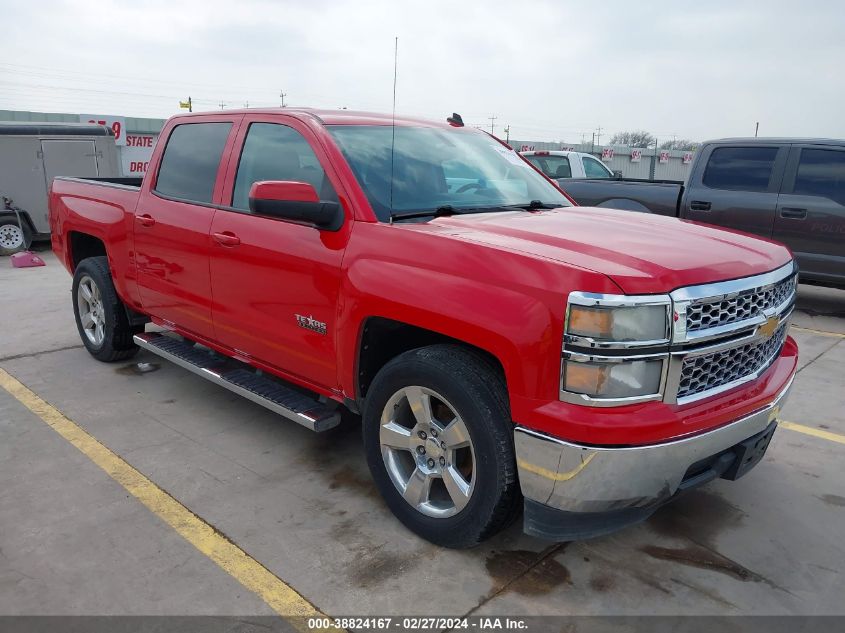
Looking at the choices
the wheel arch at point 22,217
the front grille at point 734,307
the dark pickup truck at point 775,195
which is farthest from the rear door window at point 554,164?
the front grille at point 734,307

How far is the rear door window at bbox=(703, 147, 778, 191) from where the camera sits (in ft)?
24.9

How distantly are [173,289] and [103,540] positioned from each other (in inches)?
71.0

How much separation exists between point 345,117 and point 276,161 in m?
0.45

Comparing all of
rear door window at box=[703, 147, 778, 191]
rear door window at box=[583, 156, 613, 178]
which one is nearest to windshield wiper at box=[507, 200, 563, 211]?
rear door window at box=[703, 147, 778, 191]

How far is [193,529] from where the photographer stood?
3.16 m

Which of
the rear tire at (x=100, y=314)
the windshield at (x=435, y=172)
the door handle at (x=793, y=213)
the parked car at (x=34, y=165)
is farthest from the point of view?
the parked car at (x=34, y=165)

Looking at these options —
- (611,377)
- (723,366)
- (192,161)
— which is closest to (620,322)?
(611,377)

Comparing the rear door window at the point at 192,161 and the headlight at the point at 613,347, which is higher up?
the rear door window at the point at 192,161

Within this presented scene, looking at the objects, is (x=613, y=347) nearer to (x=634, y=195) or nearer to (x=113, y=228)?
(x=113, y=228)

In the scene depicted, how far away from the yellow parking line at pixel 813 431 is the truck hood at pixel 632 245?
5.42 ft

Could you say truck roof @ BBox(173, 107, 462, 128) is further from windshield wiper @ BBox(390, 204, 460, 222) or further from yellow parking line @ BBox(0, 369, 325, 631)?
yellow parking line @ BBox(0, 369, 325, 631)

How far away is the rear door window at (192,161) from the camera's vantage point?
419 cm

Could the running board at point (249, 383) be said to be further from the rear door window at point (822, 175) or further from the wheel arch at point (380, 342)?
the rear door window at point (822, 175)

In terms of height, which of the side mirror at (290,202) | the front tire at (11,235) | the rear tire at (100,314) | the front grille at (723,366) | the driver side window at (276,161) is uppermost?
the driver side window at (276,161)
